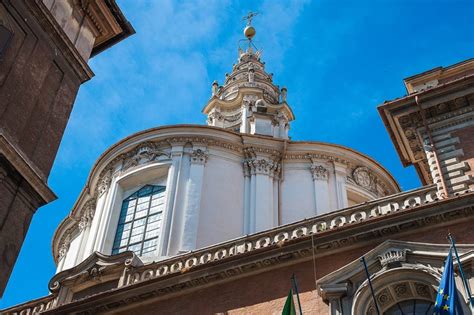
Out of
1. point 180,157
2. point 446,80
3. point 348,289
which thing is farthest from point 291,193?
point 348,289

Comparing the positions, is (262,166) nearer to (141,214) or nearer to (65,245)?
(141,214)

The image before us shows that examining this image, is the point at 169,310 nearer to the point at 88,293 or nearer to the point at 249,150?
the point at 88,293

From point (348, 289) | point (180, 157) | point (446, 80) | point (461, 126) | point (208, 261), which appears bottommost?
point (348, 289)

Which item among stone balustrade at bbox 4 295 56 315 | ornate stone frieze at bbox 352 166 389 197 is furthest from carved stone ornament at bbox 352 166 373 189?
stone balustrade at bbox 4 295 56 315

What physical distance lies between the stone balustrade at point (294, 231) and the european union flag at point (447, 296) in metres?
2.92

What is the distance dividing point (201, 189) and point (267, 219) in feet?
9.56

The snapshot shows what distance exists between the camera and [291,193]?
2695cm

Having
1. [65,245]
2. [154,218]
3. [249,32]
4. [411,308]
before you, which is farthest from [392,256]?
[249,32]

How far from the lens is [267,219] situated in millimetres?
25281

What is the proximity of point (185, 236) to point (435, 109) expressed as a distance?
10351 mm

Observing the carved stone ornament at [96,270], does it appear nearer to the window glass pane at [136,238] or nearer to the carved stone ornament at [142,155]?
the window glass pane at [136,238]

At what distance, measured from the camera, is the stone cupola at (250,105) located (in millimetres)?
32625

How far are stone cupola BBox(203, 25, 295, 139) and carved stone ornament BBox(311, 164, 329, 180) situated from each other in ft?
13.9

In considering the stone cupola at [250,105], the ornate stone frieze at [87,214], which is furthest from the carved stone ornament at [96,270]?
the stone cupola at [250,105]
